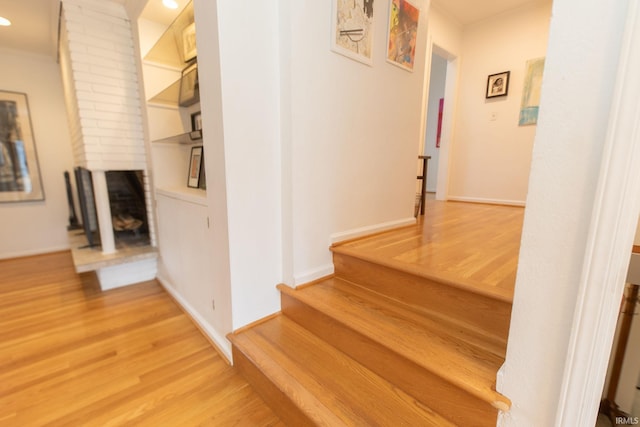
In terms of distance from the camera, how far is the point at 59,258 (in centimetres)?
344

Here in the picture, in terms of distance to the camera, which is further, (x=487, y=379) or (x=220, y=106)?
(x=220, y=106)

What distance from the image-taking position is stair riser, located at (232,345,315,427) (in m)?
1.06

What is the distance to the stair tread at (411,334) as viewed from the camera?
2.93 feet

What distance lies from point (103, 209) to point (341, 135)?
2.35m

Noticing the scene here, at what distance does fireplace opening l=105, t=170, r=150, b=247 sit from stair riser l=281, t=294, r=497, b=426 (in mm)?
2320

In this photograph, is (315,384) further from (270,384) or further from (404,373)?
(404,373)

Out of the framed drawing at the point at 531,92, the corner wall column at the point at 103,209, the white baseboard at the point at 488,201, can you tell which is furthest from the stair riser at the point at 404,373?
the framed drawing at the point at 531,92

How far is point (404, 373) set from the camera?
1.03 metres

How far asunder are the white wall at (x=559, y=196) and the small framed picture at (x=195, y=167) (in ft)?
7.33

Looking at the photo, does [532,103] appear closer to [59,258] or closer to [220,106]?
[220,106]

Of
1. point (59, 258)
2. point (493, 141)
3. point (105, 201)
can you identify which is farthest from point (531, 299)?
point (59, 258)

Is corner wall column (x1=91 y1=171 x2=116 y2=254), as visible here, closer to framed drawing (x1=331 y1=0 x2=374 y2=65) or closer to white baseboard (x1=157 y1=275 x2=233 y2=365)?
Answer: white baseboard (x1=157 y1=275 x2=233 y2=365)

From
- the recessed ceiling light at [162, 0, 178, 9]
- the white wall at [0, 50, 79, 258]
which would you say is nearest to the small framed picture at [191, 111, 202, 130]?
the recessed ceiling light at [162, 0, 178, 9]

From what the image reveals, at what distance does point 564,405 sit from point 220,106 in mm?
1632
